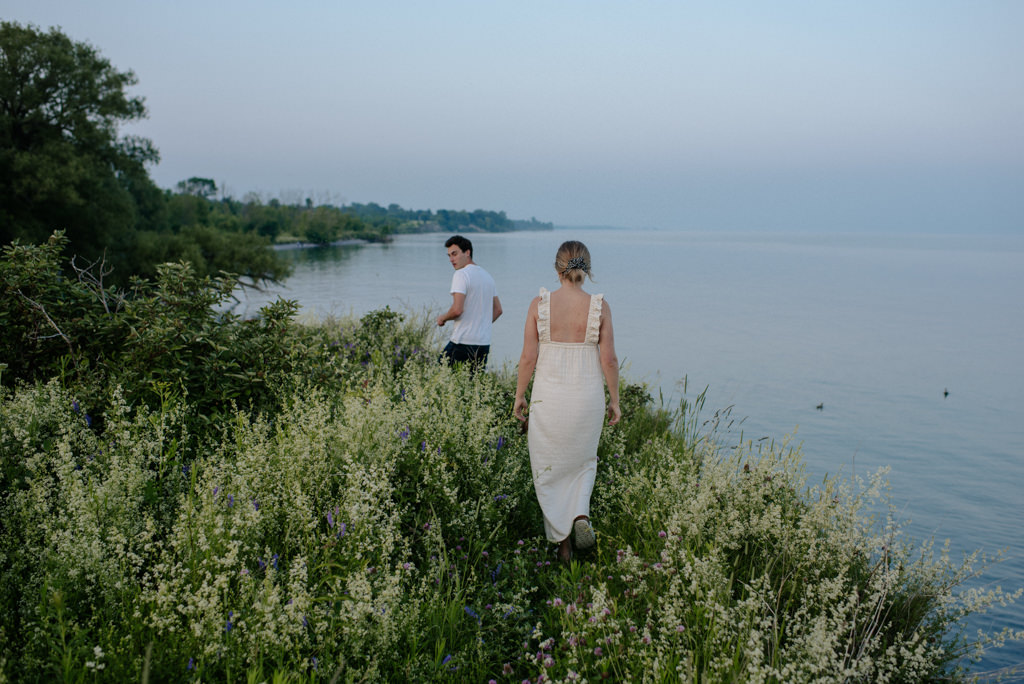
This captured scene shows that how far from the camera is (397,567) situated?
332 cm

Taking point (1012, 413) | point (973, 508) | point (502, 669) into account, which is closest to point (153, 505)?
point (502, 669)

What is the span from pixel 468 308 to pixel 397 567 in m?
5.48

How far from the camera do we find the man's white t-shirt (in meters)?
8.45

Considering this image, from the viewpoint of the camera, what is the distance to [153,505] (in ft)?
12.8

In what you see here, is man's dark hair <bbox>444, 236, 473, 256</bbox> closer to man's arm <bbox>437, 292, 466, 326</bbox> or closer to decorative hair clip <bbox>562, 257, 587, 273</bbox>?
man's arm <bbox>437, 292, 466, 326</bbox>

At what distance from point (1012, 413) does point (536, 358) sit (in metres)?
17.7

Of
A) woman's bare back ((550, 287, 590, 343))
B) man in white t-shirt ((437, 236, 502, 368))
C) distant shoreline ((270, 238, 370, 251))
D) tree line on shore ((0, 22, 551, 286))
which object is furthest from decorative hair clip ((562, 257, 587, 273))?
distant shoreline ((270, 238, 370, 251))

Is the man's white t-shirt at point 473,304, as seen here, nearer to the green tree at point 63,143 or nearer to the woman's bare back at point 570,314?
the woman's bare back at point 570,314

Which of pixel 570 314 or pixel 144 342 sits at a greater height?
pixel 570 314

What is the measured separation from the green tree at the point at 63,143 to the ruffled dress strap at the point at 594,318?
35.2 m

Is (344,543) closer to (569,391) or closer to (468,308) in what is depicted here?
(569,391)

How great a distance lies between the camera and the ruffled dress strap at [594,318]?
209 inches

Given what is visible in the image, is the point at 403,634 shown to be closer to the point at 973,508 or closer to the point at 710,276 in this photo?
the point at 973,508

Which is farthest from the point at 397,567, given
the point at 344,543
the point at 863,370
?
the point at 863,370
